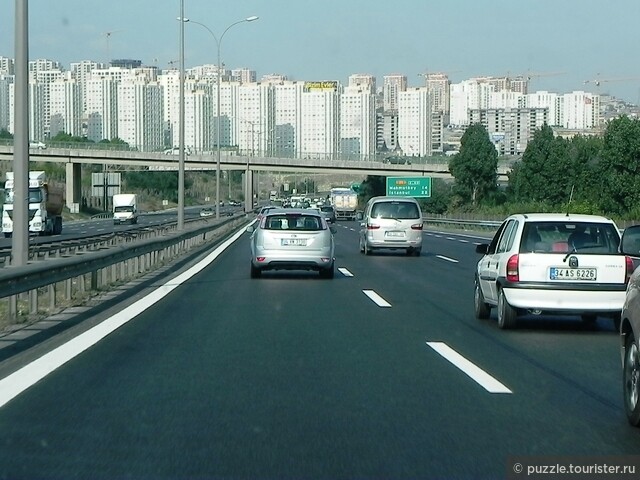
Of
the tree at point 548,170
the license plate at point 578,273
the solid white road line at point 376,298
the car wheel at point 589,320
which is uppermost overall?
the tree at point 548,170

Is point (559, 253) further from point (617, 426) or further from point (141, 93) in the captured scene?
point (141, 93)

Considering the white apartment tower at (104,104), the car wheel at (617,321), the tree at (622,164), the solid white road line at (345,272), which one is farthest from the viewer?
the white apartment tower at (104,104)

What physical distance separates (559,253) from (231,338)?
13.7 feet

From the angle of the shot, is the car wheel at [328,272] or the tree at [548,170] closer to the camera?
the car wheel at [328,272]

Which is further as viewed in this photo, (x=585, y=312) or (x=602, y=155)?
(x=602, y=155)

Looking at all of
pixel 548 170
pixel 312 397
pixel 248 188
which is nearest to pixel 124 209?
pixel 248 188

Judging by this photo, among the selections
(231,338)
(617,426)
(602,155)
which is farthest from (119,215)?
(617,426)

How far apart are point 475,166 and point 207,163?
33.6m

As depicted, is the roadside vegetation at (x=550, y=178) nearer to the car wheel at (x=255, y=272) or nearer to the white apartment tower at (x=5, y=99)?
the car wheel at (x=255, y=272)

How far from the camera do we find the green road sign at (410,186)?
86375 mm

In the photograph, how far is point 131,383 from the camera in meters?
9.08

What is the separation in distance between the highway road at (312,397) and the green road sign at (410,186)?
7128 centimetres

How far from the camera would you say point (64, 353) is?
10.9 meters

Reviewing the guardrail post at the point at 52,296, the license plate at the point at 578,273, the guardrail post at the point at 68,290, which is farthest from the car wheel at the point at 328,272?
the license plate at the point at 578,273
